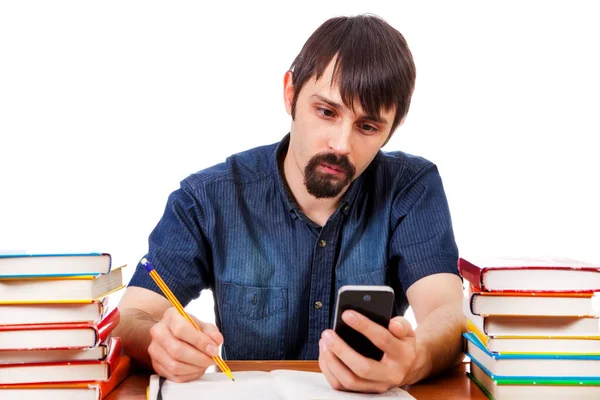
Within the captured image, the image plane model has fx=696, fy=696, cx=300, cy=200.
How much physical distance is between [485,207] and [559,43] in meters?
0.79

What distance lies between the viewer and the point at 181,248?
1.74 metres

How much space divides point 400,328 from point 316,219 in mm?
742

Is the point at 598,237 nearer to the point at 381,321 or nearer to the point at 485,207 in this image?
the point at 485,207

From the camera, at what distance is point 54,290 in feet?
3.56

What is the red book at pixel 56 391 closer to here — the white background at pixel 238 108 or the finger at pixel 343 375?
the finger at pixel 343 375

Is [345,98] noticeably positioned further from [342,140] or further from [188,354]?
[188,354]

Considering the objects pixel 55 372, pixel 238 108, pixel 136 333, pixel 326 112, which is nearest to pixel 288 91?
pixel 326 112

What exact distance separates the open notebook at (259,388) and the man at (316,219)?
44cm

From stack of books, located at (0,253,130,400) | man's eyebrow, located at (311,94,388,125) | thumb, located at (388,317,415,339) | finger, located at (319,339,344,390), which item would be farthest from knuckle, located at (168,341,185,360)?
man's eyebrow, located at (311,94,388,125)

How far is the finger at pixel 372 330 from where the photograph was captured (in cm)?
103

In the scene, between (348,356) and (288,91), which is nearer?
(348,356)

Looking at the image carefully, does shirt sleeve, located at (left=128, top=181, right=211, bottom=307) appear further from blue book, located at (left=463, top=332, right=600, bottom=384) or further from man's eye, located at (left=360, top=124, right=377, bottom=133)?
blue book, located at (left=463, top=332, right=600, bottom=384)

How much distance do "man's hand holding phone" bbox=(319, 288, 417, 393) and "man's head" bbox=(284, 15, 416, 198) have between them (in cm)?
57

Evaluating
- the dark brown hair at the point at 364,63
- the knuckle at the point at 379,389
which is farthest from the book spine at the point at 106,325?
the dark brown hair at the point at 364,63
